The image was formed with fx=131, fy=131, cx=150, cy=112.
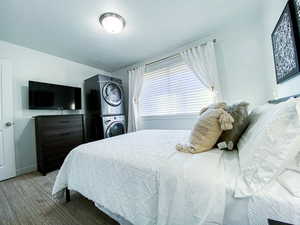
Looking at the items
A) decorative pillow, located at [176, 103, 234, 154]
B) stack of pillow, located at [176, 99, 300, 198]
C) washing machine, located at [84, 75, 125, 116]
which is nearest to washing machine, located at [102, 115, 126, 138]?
washing machine, located at [84, 75, 125, 116]

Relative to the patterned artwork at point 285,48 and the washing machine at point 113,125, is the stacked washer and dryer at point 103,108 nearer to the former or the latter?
the washing machine at point 113,125

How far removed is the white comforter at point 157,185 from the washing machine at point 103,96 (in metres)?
2.13

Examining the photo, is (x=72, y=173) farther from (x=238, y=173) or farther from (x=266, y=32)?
(x=266, y=32)

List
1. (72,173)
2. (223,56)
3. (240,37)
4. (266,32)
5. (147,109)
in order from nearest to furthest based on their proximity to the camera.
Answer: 1. (72,173)
2. (266,32)
3. (240,37)
4. (223,56)
5. (147,109)

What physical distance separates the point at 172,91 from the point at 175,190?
260cm

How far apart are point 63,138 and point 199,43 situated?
340cm

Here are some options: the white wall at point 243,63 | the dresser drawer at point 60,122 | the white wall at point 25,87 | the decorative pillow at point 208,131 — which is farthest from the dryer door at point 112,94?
the decorative pillow at point 208,131

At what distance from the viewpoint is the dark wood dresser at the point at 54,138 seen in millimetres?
2357

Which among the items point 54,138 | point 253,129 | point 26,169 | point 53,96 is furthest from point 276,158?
point 26,169

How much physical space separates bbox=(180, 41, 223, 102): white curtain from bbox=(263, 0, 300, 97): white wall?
0.73m

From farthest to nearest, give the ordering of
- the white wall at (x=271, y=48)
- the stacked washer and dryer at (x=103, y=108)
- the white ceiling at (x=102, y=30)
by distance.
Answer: the stacked washer and dryer at (x=103, y=108) → the white ceiling at (x=102, y=30) → the white wall at (x=271, y=48)

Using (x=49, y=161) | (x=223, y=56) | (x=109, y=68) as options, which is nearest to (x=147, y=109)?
(x=109, y=68)

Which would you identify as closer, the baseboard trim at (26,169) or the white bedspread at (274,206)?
the white bedspread at (274,206)

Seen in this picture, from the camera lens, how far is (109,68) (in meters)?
4.01
